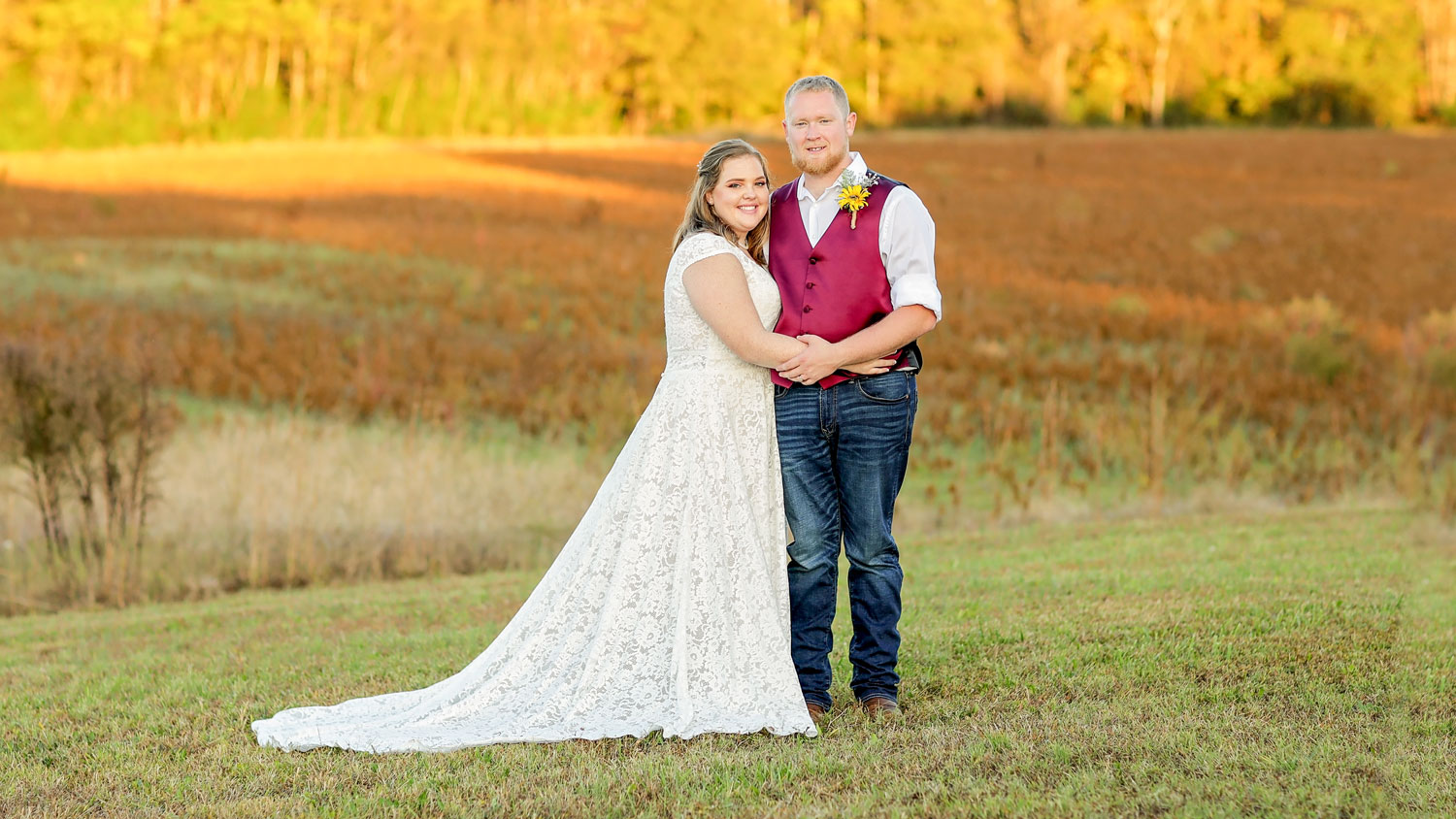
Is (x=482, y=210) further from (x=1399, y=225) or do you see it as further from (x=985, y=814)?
(x=985, y=814)

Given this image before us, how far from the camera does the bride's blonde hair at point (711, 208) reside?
479 centimetres

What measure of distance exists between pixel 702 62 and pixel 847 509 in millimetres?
71523

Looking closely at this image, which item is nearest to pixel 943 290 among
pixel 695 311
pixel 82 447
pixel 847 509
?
pixel 82 447

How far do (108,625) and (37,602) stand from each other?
181cm

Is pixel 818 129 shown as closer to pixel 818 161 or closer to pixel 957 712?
pixel 818 161

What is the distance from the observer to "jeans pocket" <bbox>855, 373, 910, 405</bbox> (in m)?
4.81

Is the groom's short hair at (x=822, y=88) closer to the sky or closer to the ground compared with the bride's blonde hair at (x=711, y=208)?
closer to the sky

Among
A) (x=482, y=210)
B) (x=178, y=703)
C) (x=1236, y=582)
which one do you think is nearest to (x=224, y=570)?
(x=178, y=703)

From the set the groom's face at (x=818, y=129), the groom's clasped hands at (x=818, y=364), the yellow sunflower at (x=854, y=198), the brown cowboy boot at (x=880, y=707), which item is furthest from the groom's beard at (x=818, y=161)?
the brown cowboy boot at (x=880, y=707)

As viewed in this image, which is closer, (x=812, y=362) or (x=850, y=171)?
(x=812, y=362)

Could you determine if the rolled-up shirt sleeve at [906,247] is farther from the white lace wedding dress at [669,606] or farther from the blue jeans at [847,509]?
the white lace wedding dress at [669,606]

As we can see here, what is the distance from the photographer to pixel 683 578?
4.91m

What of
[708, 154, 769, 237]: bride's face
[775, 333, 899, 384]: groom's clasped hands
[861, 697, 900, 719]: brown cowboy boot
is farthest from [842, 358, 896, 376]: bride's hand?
[861, 697, 900, 719]: brown cowboy boot

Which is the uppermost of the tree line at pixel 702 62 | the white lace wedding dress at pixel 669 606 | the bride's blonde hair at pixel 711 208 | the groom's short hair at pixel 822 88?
the tree line at pixel 702 62
